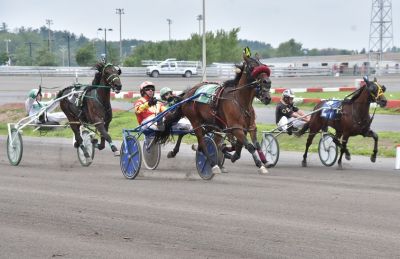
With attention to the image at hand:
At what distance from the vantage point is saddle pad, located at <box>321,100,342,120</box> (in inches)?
630

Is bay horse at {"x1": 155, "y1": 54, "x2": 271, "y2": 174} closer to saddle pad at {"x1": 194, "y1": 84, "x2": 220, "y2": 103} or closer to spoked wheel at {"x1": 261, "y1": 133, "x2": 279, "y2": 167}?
saddle pad at {"x1": 194, "y1": 84, "x2": 220, "y2": 103}

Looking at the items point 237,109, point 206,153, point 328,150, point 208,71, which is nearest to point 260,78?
point 237,109

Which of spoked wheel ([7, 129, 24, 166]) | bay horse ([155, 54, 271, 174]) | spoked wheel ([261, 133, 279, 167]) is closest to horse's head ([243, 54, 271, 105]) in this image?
bay horse ([155, 54, 271, 174])

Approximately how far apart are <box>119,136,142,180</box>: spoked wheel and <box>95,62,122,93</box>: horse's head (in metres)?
2.31

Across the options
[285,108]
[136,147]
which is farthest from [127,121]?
[136,147]

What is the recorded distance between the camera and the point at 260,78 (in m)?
13.2

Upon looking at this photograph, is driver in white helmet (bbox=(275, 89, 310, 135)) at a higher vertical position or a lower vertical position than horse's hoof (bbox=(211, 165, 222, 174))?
higher

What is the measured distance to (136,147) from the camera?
13531 mm

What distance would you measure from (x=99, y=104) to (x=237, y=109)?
373cm

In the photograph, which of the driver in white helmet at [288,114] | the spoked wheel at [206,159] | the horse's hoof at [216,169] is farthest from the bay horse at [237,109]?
the driver in white helmet at [288,114]

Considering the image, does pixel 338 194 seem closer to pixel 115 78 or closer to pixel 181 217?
pixel 181 217

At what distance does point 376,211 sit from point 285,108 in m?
7.72

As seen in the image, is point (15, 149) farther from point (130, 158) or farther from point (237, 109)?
point (237, 109)

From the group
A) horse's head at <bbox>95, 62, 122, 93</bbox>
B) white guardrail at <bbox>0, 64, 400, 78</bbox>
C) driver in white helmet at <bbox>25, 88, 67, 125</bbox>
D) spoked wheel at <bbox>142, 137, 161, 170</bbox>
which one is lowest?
white guardrail at <bbox>0, 64, 400, 78</bbox>
